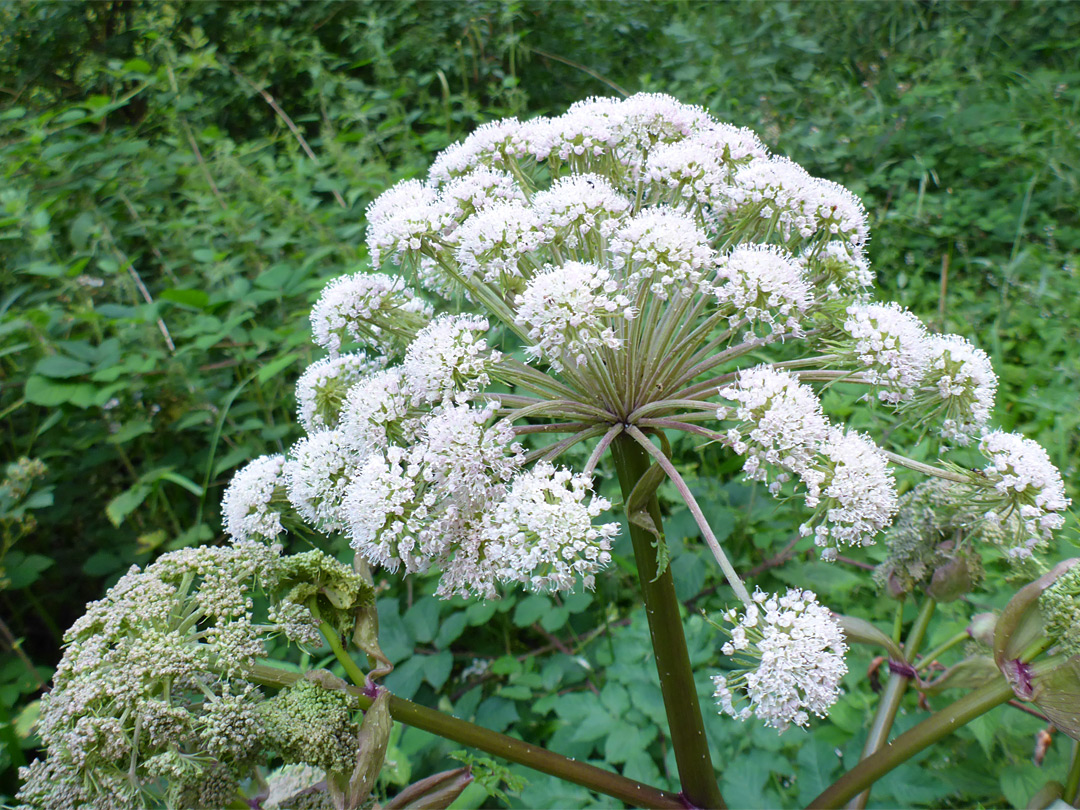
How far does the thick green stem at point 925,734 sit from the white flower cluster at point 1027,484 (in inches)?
12.1

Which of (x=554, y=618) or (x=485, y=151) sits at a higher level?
(x=485, y=151)

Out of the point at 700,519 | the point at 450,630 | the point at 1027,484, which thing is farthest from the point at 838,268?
the point at 450,630

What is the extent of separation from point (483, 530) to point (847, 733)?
136 cm

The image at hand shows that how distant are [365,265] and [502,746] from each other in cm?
130

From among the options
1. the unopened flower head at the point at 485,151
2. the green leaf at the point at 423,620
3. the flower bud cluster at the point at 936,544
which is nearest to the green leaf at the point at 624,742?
the green leaf at the point at 423,620

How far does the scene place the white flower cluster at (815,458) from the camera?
1341 mm

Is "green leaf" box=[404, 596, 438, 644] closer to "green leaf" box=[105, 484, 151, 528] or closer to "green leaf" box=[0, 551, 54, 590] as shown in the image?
"green leaf" box=[105, 484, 151, 528]

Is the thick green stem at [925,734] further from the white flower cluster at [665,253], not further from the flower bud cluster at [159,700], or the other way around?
the flower bud cluster at [159,700]

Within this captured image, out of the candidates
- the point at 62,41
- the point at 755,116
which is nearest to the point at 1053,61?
the point at 755,116

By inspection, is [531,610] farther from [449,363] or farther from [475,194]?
[475,194]

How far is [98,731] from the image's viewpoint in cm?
127

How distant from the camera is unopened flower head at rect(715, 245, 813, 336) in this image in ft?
4.87

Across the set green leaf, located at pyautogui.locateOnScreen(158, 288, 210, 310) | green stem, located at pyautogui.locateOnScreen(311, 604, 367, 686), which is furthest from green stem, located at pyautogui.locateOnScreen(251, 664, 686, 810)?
green leaf, located at pyautogui.locateOnScreen(158, 288, 210, 310)

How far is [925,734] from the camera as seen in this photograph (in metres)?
1.54
